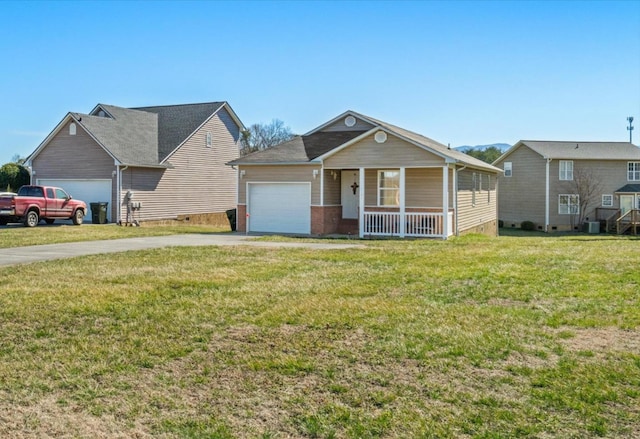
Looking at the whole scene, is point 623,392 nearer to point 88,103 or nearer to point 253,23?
point 253,23

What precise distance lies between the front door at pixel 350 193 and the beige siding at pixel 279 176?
1.58 metres

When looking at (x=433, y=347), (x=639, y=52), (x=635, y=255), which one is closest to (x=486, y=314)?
(x=433, y=347)

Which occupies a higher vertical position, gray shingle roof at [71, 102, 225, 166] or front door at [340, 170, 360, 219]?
Answer: gray shingle roof at [71, 102, 225, 166]

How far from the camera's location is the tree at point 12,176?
36188mm

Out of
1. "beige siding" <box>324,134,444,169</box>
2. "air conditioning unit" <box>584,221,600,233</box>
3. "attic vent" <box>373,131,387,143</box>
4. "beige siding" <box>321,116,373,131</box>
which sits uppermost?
"beige siding" <box>321,116,373,131</box>

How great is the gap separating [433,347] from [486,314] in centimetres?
170

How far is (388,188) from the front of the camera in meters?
20.8

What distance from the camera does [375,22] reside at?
650 inches

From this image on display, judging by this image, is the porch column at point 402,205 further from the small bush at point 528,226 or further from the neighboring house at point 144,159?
the small bush at point 528,226

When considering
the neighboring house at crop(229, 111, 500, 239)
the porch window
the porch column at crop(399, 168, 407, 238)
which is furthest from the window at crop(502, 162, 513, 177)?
the porch column at crop(399, 168, 407, 238)

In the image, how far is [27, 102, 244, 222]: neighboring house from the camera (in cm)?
2620

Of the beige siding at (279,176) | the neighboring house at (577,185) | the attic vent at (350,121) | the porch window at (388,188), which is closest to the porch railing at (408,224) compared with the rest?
the porch window at (388,188)

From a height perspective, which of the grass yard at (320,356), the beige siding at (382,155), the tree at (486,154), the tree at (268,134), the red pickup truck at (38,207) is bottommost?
the grass yard at (320,356)

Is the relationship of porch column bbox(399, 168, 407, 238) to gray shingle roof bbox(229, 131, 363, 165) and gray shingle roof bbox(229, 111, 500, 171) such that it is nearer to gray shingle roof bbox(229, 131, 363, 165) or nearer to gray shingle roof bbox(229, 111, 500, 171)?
gray shingle roof bbox(229, 111, 500, 171)
